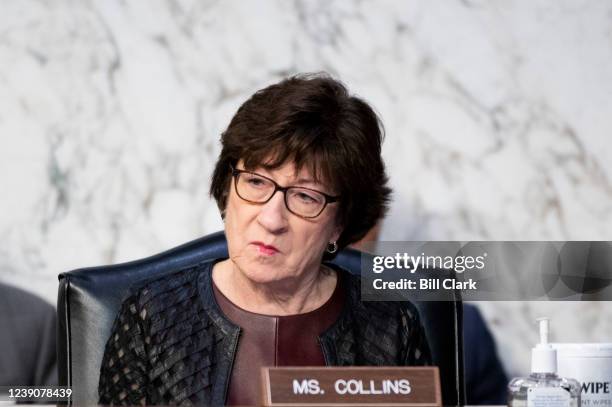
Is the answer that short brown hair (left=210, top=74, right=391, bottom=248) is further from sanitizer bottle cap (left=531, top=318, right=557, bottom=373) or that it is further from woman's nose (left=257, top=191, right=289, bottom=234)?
sanitizer bottle cap (left=531, top=318, right=557, bottom=373)

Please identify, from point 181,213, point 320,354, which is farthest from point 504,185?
point 320,354

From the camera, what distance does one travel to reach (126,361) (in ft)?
5.80

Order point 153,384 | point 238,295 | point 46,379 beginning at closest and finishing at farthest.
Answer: point 153,384 < point 238,295 < point 46,379

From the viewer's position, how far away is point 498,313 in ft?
9.08

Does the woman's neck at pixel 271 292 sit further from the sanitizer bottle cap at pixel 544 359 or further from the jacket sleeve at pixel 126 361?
the sanitizer bottle cap at pixel 544 359

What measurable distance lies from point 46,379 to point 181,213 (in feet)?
1.93

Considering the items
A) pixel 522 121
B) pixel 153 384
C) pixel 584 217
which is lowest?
pixel 153 384

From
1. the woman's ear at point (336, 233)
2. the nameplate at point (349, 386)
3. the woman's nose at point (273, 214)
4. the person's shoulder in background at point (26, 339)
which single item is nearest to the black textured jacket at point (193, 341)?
the woman's ear at point (336, 233)

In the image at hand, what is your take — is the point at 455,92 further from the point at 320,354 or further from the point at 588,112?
the point at 320,354

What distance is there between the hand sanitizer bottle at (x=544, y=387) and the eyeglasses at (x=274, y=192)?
0.59m

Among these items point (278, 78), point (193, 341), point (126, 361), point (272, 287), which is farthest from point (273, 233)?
point (278, 78)

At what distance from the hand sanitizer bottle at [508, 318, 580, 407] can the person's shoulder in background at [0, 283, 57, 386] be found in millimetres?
1694

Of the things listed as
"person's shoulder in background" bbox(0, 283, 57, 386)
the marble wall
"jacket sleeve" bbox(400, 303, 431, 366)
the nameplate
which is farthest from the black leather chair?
"person's shoulder in background" bbox(0, 283, 57, 386)

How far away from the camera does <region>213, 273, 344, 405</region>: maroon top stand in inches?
70.1
